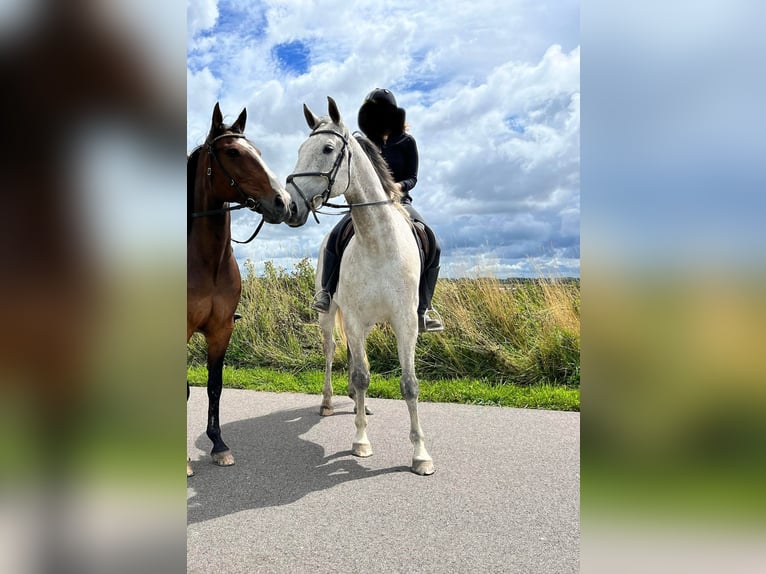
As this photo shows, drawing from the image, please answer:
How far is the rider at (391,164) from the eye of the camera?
176 inches

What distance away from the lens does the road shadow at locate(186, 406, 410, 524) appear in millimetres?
3098

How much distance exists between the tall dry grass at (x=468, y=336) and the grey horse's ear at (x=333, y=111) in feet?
13.3

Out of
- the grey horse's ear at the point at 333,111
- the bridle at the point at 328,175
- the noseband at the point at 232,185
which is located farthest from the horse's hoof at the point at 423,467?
the grey horse's ear at the point at 333,111

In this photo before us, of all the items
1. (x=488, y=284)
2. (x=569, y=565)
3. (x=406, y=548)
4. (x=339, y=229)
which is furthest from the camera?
(x=488, y=284)

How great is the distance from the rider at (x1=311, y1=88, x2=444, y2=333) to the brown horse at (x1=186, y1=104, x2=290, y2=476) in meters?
0.92

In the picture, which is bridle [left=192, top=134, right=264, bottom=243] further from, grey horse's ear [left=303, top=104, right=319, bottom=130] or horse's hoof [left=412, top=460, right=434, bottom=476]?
horse's hoof [left=412, top=460, right=434, bottom=476]

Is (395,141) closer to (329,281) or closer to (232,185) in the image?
(329,281)
